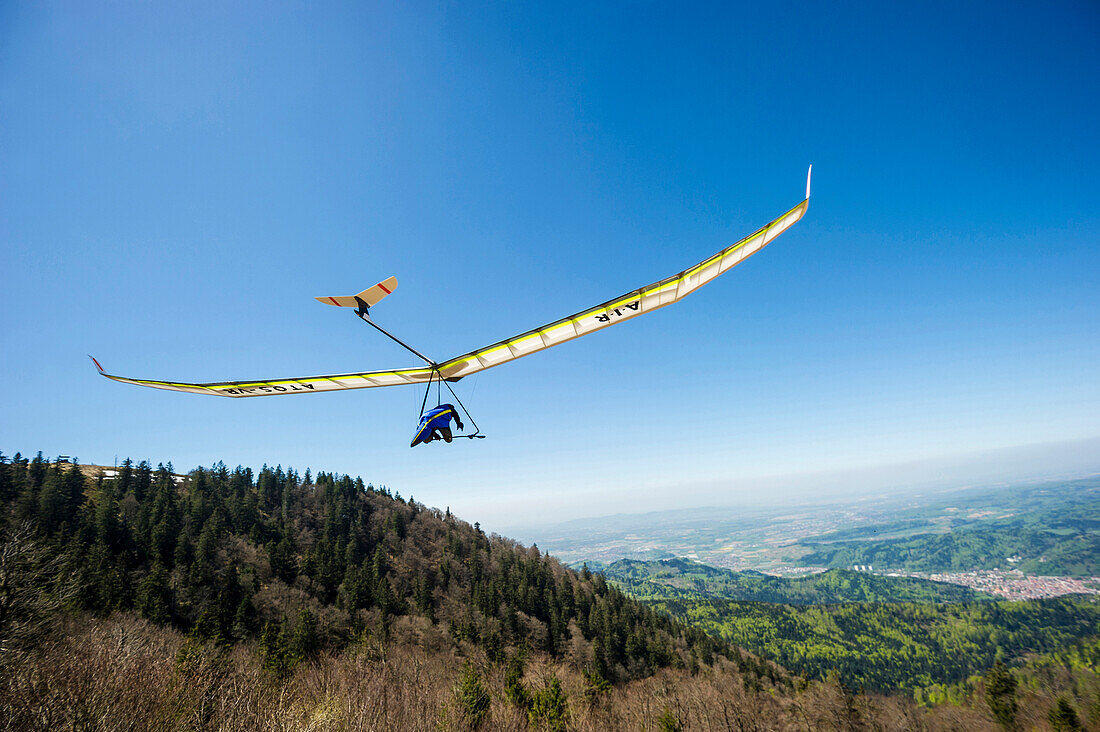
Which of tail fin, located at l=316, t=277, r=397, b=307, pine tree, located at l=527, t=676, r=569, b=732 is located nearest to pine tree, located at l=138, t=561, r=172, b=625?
pine tree, located at l=527, t=676, r=569, b=732

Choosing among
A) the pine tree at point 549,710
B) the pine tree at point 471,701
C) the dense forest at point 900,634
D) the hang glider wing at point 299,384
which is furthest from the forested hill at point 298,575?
the dense forest at point 900,634

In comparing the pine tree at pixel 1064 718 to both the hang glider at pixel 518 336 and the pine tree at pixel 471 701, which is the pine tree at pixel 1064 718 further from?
the hang glider at pixel 518 336

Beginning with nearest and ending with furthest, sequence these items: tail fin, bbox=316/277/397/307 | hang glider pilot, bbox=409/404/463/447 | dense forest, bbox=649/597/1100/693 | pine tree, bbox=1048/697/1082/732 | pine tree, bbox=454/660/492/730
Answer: tail fin, bbox=316/277/397/307 < hang glider pilot, bbox=409/404/463/447 < pine tree, bbox=454/660/492/730 < pine tree, bbox=1048/697/1082/732 < dense forest, bbox=649/597/1100/693

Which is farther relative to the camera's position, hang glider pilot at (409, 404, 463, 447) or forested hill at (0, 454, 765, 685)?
forested hill at (0, 454, 765, 685)

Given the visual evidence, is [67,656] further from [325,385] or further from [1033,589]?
[1033,589]

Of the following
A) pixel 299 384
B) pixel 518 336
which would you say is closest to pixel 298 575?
pixel 299 384

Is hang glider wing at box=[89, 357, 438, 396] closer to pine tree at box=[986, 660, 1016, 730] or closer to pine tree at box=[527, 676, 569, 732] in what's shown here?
pine tree at box=[527, 676, 569, 732]

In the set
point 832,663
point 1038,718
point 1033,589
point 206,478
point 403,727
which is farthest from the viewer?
point 1033,589

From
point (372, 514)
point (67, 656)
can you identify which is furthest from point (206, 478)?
point (67, 656)
